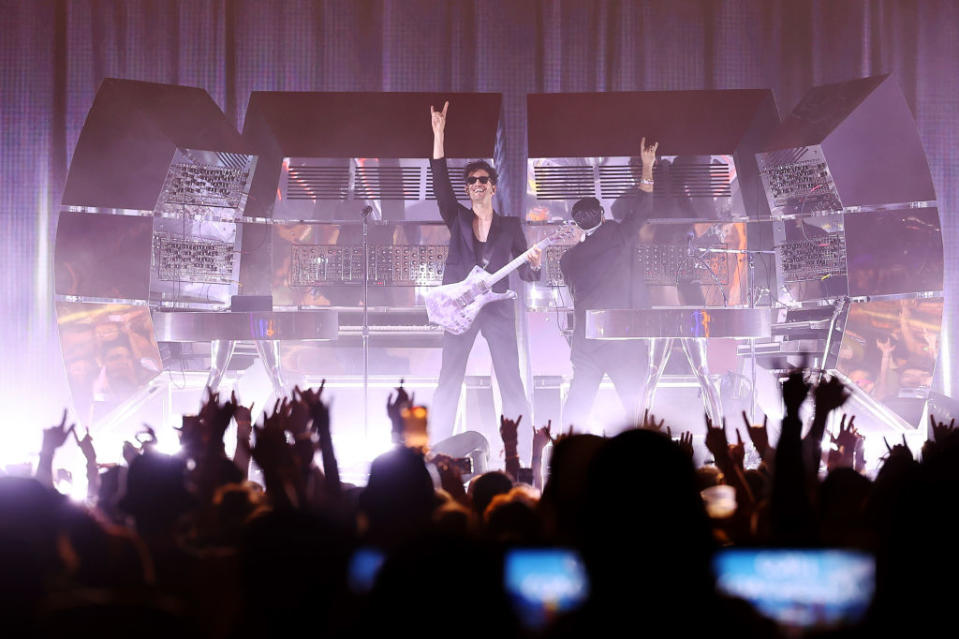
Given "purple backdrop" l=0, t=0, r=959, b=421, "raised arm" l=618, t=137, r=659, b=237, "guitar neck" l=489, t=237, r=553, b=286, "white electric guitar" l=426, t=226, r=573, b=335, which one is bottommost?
"white electric guitar" l=426, t=226, r=573, b=335

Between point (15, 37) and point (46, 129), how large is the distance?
727 millimetres

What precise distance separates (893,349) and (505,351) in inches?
99.1

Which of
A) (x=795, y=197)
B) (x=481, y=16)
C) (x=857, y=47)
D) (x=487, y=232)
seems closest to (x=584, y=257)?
(x=487, y=232)

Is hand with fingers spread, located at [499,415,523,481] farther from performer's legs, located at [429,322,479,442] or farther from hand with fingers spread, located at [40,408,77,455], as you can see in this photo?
performer's legs, located at [429,322,479,442]

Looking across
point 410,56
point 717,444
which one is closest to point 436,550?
point 717,444

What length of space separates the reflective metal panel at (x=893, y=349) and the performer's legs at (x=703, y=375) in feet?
3.08

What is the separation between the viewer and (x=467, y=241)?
5766 millimetres

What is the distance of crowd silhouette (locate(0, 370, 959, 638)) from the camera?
1.05 metres

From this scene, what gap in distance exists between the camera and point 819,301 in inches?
242

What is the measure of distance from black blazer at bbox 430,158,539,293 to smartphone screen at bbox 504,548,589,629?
4.48 meters

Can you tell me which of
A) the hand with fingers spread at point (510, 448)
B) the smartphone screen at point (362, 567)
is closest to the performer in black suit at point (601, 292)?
the hand with fingers spread at point (510, 448)

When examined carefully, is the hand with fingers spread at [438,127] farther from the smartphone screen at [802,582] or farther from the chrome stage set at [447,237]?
the smartphone screen at [802,582]

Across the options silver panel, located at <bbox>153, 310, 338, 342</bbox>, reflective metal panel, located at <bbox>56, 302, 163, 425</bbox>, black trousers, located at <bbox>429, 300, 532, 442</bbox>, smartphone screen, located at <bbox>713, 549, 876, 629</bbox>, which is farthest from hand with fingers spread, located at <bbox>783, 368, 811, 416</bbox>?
reflective metal panel, located at <bbox>56, 302, 163, 425</bbox>

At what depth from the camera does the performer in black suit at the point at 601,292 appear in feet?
18.9
